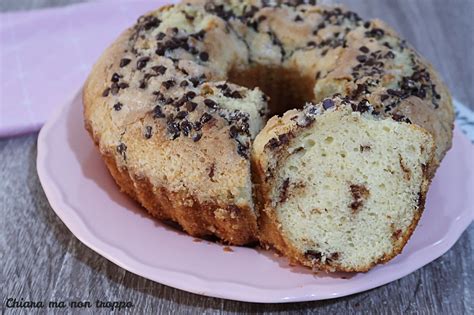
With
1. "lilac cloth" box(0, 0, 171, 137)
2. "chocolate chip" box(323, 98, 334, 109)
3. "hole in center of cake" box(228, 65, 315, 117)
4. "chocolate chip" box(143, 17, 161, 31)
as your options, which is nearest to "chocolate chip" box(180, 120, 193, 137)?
"chocolate chip" box(323, 98, 334, 109)

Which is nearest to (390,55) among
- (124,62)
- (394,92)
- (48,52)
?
(394,92)

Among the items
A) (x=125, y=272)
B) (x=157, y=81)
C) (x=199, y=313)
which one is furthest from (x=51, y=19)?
(x=199, y=313)

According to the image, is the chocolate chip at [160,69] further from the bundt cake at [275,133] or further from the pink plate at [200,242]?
the pink plate at [200,242]

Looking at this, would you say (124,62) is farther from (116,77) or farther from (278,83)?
(278,83)

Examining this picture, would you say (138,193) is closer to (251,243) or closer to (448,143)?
(251,243)

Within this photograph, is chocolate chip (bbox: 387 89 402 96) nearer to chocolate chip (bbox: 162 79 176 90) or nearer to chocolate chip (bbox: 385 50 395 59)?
chocolate chip (bbox: 385 50 395 59)

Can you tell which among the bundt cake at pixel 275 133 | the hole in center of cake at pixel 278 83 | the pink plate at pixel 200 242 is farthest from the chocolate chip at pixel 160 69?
the pink plate at pixel 200 242
